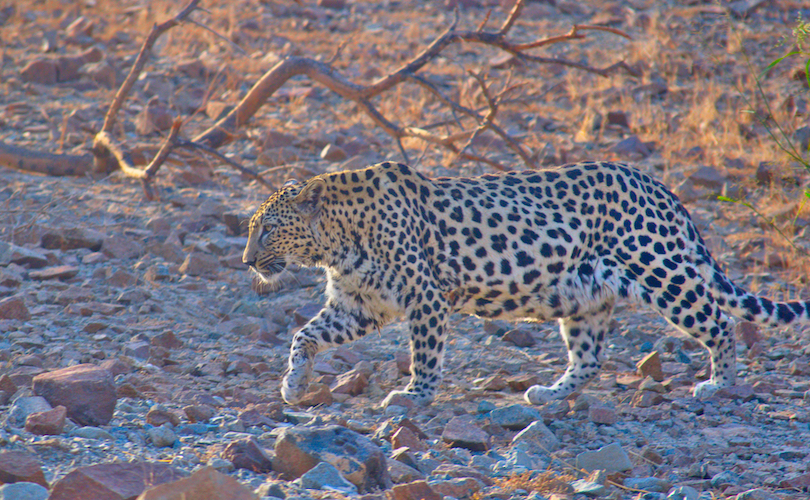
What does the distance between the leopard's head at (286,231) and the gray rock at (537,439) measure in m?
2.06

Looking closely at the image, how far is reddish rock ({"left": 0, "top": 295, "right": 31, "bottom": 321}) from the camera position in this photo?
21.6 feet

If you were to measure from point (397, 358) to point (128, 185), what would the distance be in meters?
5.17

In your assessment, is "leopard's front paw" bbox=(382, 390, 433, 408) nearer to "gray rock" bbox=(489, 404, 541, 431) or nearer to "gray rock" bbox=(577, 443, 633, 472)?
"gray rock" bbox=(489, 404, 541, 431)

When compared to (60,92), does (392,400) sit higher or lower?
lower

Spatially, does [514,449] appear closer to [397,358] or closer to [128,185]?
[397,358]

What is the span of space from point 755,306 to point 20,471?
5.07m

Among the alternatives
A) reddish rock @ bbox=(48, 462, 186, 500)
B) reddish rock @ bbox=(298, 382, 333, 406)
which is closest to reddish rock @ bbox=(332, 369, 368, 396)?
reddish rock @ bbox=(298, 382, 333, 406)

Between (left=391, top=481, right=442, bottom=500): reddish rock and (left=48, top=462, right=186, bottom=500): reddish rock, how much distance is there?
3.24 ft

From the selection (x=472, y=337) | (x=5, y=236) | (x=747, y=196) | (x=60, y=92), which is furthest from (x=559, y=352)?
(x=60, y=92)

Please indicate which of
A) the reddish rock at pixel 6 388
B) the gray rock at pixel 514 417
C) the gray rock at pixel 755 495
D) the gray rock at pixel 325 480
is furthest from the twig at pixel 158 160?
the gray rock at pixel 755 495

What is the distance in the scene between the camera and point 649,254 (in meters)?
6.19

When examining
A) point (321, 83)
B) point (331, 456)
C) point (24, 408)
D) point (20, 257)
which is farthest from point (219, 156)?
point (331, 456)

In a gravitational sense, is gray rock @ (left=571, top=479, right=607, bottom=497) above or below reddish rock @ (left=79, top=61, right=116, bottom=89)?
below

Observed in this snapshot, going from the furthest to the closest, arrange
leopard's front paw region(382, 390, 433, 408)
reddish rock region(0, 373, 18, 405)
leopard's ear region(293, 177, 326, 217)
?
leopard's ear region(293, 177, 326, 217) < leopard's front paw region(382, 390, 433, 408) < reddish rock region(0, 373, 18, 405)
